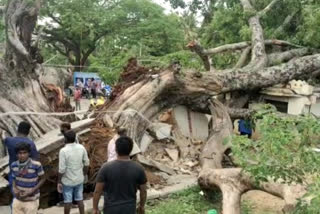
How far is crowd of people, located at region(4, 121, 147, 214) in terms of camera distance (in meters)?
4.36

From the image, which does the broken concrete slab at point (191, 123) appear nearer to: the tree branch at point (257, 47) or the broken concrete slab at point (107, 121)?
the tree branch at point (257, 47)

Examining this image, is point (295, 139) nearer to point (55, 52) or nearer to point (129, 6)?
point (129, 6)

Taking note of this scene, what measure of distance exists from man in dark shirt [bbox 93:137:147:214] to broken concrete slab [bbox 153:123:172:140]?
603cm

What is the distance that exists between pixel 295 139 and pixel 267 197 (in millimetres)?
3736

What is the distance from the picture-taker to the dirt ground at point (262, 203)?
7641 mm

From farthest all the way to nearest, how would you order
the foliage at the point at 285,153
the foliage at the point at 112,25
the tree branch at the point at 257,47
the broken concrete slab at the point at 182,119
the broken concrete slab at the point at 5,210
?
the foliage at the point at 112,25
the tree branch at the point at 257,47
the broken concrete slab at the point at 182,119
the broken concrete slab at the point at 5,210
the foliage at the point at 285,153

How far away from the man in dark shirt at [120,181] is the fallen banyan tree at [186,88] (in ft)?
6.28

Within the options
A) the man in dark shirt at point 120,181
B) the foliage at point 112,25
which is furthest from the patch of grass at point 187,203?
the foliage at point 112,25

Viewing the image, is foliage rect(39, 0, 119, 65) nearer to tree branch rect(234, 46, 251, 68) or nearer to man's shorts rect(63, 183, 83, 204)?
tree branch rect(234, 46, 251, 68)

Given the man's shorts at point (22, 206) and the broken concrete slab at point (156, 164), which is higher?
the man's shorts at point (22, 206)

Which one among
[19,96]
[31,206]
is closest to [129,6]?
[19,96]

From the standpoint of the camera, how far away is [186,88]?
10.2 m

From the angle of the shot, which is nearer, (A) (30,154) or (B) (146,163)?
(A) (30,154)

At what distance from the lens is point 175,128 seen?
1145 cm
